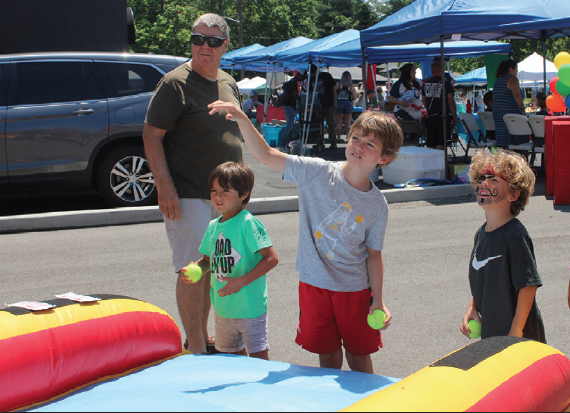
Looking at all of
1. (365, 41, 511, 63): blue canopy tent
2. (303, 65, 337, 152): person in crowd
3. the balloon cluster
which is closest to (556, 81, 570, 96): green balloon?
→ the balloon cluster

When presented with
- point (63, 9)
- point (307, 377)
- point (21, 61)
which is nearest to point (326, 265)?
point (307, 377)

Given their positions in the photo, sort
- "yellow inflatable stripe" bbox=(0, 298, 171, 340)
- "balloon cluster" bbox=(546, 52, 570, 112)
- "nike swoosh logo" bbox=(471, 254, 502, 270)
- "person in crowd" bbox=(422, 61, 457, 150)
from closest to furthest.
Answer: "nike swoosh logo" bbox=(471, 254, 502, 270), "yellow inflatable stripe" bbox=(0, 298, 171, 340), "balloon cluster" bbox=(546, 52, 570, 112), "person in crowd" bbox=(422, 61, 457, 150)

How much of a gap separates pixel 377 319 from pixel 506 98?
9639mm

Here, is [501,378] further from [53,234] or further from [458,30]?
[458,30]

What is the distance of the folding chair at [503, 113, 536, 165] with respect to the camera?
10.6 m

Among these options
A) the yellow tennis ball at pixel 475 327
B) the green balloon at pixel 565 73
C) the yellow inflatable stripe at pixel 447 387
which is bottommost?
the yellow tennis ball at pixel 475 327

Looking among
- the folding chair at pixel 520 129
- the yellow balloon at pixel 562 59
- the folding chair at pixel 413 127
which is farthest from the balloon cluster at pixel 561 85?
the folding chair at pixel 413 127

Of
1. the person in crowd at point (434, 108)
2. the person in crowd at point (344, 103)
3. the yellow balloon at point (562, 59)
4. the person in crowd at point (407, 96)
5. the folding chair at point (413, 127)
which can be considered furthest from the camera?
the person in crowd at point (344, 103)

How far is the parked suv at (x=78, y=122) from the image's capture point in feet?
25.2

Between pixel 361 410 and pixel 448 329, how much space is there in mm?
2427

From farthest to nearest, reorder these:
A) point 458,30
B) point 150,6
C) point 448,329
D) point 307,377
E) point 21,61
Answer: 1. point 150,6
2. point 458,30
3. point 21,61
4. point 448,329
5. point 307,377

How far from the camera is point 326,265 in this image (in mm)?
2861

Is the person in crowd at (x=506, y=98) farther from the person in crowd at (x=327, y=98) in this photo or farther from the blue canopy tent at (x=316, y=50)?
the person in crowd at (x=327, y=98)

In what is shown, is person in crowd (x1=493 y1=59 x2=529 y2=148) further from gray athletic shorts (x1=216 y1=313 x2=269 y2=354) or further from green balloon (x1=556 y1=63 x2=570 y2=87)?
gray athletic shorts (x1=216 y1=313 x2=269 y2=354)
